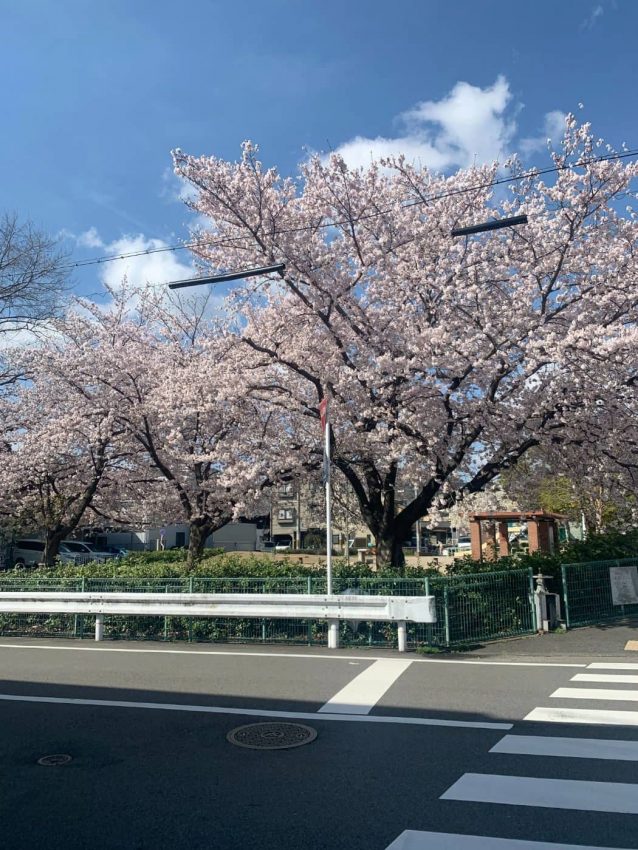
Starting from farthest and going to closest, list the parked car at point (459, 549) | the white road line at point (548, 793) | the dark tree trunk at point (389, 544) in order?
the parked car at point (459, 549), the dark tree trunk at point (389, 544), the white road line at point (548, 793)

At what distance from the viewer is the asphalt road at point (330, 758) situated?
427 cm

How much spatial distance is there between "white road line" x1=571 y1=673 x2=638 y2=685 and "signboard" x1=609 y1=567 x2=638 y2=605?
518 centimetres

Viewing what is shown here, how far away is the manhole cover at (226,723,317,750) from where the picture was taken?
6047 millimetres

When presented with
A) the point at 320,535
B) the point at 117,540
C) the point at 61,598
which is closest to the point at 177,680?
the point at 61,598

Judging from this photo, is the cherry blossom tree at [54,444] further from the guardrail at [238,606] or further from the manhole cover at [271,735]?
the manhole cover at [271,735]

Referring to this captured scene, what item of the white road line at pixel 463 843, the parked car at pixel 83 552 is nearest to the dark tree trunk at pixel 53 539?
the parked car at pixel 83 552

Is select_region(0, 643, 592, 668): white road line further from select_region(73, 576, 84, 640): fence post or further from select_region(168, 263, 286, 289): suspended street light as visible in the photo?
select_region(168, 263, 286, 289): suspended street light

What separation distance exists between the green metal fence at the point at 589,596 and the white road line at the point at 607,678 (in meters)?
3.72

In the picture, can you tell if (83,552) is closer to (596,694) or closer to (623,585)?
(623,585)

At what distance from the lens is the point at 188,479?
20453 millimetres

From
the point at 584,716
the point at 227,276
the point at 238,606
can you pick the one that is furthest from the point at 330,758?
the point at 227,276

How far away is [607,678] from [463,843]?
5.45 metres

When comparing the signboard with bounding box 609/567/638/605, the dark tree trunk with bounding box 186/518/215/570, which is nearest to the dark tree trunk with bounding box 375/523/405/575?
the signboard with bounding box 609/567/638/605

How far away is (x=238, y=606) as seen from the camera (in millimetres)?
11633
